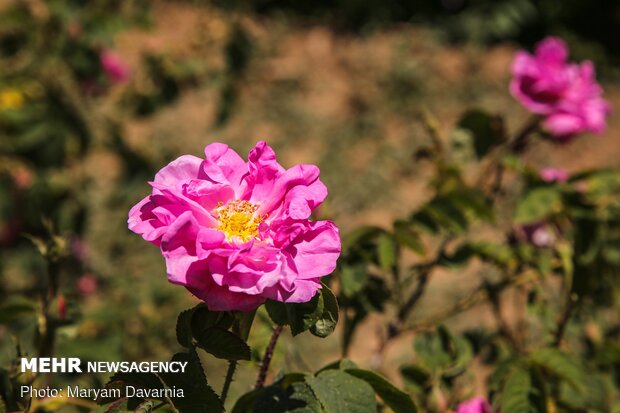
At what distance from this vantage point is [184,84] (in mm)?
2031

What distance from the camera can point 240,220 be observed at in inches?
31.8

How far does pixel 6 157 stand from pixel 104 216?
46.7 inches

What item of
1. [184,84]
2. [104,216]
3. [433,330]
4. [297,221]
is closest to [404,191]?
[104,216]

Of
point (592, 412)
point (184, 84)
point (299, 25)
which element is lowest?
point (592, 412)

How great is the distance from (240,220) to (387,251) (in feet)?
1.19

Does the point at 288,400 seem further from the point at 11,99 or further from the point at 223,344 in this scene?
the point at 11,99

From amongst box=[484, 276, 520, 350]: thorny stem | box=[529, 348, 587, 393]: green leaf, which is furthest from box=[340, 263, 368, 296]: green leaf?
box=[484, 276, 520, 350]: thorny stem

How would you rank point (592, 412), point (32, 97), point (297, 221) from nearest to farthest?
1. point (297, 221)
2. point (592, 412)
3. point (32, 97)

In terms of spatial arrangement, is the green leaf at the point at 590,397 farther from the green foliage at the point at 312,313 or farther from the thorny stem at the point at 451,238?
the green foliage at the point at 312,313

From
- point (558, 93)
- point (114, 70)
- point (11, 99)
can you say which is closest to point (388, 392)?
point (558, 93)

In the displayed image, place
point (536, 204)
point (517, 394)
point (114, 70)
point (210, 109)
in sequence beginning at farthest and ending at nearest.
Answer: point (210, 109) → point (114, 70) → point (536, 204) → point (517, 394)

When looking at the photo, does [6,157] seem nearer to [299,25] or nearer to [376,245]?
[376,245]

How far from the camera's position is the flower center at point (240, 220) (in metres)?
0.81

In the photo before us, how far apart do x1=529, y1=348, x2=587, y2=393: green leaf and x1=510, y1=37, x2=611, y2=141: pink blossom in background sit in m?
0.59
